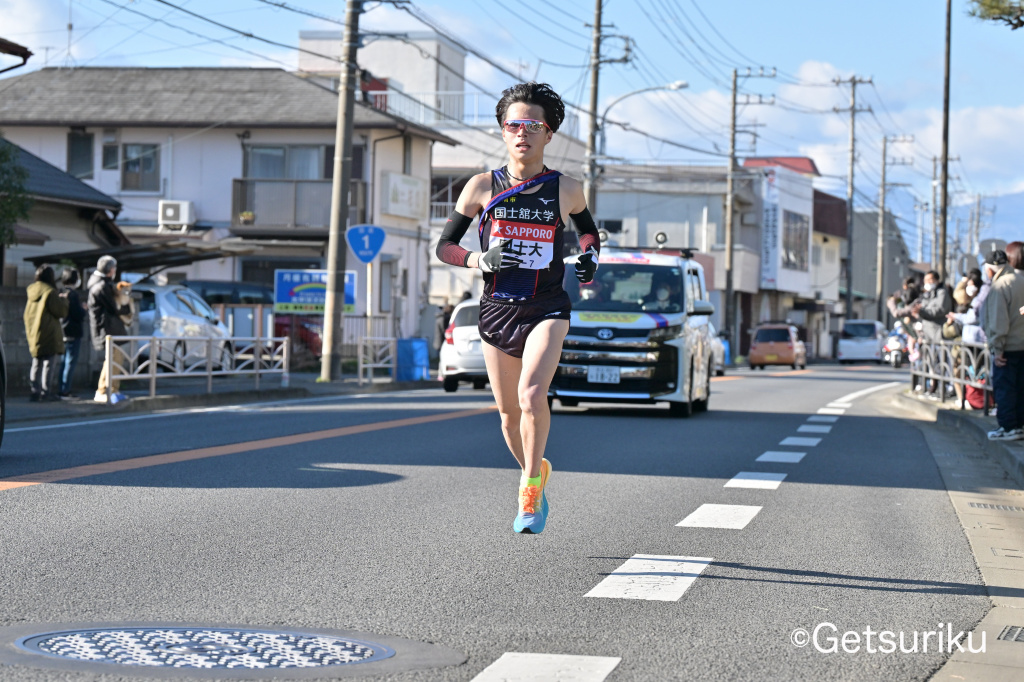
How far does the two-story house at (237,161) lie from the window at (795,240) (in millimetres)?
35789

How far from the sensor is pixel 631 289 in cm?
1686

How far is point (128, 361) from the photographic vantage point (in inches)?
686

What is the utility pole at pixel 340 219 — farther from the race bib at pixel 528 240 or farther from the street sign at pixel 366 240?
the race bib at pixel 528 240

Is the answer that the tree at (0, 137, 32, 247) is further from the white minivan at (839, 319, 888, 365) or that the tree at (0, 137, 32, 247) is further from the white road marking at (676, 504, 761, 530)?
the white minivan at (839, 319, 888, 365)

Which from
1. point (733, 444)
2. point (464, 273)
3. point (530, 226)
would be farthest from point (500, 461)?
point (464, 273)

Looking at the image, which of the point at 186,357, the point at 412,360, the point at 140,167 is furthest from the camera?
the point at 140,167

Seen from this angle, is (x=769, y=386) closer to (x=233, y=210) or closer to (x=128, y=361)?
(x=128, y=361)

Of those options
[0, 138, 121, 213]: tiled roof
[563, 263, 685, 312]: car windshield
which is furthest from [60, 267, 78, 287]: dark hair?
[0, 138, 121, 213]: tiled roof

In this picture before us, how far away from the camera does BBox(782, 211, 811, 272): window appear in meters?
73.3

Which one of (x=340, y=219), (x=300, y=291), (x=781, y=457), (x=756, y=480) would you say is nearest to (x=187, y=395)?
(x=340, y=219)

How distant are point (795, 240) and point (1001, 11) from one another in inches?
2610

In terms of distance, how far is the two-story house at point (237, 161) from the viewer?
3953cm

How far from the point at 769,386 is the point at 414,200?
16.7 meters

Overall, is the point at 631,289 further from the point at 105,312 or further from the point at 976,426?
the point at 105,312
